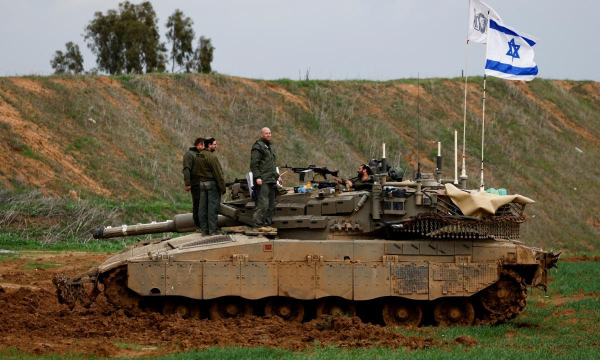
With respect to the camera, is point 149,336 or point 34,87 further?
point 34,87

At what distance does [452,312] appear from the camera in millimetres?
17266

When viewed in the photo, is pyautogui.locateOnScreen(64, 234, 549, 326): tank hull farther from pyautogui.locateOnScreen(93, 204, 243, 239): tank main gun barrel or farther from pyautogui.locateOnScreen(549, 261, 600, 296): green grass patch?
pyautogui.locateOnScreen(549, 261, 600, 296): green grass patch

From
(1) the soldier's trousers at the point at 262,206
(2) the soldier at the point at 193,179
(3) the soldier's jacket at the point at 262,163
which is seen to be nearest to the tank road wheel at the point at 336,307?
(1) the soldier's trousers at the point at 262,206

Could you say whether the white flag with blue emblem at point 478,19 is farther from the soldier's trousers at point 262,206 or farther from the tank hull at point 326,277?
the soldier's trousers at point 262,206

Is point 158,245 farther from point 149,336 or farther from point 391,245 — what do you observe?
point 391,245

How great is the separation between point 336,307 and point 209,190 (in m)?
3.33

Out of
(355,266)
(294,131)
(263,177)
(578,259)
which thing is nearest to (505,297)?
(355,266)

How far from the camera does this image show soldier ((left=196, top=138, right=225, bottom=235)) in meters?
17.7

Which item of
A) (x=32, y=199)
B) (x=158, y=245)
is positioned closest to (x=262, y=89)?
(x=32, y=199)

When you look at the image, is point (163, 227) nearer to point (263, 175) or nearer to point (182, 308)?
point (182, 308)

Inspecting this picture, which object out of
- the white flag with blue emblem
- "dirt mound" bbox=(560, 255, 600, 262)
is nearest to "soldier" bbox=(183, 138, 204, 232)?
the white flag with blue emblem

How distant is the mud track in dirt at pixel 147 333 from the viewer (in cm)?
1395

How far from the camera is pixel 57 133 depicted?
3816 centimetres

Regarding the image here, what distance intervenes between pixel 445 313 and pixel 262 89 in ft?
111
